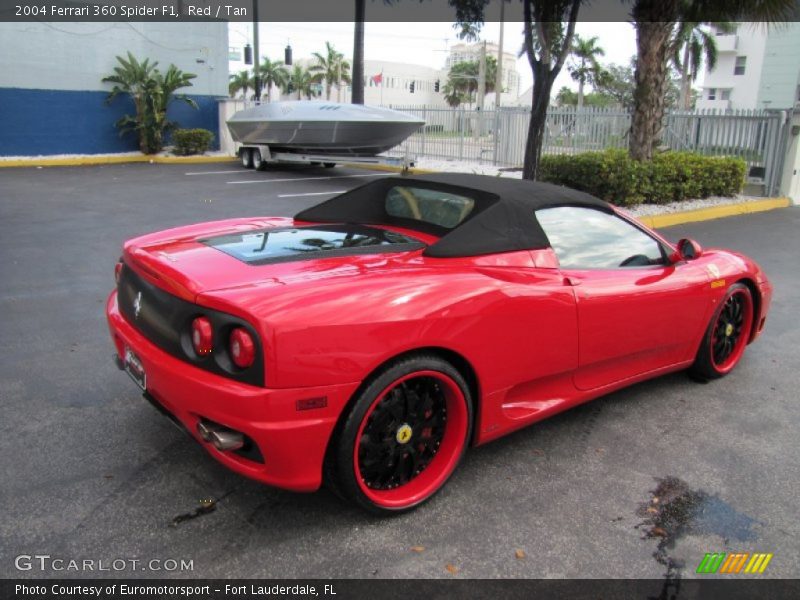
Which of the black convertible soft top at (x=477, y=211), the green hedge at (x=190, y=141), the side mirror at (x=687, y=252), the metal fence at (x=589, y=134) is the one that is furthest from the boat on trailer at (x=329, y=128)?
the side mirror at (x=687, y=252)

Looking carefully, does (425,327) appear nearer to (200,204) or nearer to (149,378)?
(149,378)

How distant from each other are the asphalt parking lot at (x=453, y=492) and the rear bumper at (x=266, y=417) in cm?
33

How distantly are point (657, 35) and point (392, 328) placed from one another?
1076cm

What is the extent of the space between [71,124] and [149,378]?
20.4 m

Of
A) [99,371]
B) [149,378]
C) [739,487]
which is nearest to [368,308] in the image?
[149,378]

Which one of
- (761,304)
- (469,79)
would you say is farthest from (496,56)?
(761,304)

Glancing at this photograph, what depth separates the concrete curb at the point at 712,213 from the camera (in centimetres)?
1054

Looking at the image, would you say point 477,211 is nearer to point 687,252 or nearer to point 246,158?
point 687,252

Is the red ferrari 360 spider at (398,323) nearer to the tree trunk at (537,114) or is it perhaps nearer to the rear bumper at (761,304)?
the rear bumper at (761,304)

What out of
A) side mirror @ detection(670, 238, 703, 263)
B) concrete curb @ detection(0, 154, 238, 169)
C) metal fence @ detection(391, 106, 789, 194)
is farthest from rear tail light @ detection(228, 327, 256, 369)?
concrete curb @ detection(0, 154, 238, 169)

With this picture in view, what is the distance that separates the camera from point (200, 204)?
1169 centimetres

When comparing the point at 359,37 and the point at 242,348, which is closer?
the point at 242,348

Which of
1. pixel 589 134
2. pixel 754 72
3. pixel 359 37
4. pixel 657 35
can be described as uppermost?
pixel 754 72

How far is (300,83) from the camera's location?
272 feet
